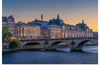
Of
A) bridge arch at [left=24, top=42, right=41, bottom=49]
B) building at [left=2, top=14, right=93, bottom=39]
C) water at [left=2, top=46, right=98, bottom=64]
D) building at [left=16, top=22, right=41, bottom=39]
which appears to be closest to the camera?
water at [left=2, top=46, right=98, bottom=64]

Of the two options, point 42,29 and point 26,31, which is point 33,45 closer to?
point 26,31

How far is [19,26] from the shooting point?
54688 millimetres

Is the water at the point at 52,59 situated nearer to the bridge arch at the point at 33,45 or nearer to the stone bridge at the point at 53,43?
the stone bridge at the point at 53,43

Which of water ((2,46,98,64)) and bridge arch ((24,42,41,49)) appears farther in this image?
bridge arch ((24,42,41,49))

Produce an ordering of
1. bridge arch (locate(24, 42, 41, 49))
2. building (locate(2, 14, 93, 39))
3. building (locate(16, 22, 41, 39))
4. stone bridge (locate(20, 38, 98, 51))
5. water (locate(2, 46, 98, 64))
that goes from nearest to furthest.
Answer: water (locate(2, 46, 98, 64)), stone bridge (locate(20, 38, 98, 51)), bridge arch (locate(24, 42, 41, 49)), building (locate(2, 14, 93, 39)), building (locate(16, 22, 41, 39))

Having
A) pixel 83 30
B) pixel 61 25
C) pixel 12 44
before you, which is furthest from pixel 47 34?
pixel 12 44

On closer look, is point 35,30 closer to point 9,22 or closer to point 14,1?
point 9,22

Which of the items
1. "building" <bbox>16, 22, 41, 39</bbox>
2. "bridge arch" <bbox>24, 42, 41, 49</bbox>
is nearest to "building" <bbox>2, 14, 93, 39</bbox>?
"building" <bbox>16, 22, 41, 39</bbox>

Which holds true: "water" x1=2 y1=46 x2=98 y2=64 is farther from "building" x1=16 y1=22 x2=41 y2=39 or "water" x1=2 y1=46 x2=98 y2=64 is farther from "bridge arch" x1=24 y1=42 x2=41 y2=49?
"building" x1=16 y1=22 x2=41 y2=39

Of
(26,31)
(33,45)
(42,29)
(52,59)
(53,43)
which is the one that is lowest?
(52,59)

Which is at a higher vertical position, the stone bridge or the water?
the stone bridge

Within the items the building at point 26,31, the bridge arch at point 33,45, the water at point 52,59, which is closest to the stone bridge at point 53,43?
the bridge arch at point 33,45

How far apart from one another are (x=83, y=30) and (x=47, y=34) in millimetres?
23852

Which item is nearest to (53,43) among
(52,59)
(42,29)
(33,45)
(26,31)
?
(33,45)
